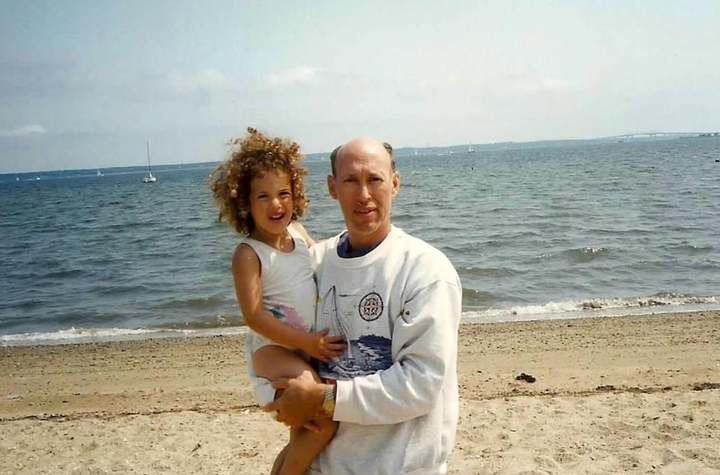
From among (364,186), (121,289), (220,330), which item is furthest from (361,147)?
(121,289)

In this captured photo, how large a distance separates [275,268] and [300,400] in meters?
0.62

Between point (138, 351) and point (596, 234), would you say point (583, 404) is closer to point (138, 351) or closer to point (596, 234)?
point (138, 351)

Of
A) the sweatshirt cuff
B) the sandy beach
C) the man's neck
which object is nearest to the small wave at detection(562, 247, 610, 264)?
the sandy beach

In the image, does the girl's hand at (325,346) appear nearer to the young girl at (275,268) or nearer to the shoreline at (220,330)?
the young girl at (275,268)

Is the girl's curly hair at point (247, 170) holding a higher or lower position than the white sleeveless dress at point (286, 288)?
higher

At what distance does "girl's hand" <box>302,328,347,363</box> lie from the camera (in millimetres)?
2205

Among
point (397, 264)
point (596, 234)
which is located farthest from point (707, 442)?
point (596, 234)

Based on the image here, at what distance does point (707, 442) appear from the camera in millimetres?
5156

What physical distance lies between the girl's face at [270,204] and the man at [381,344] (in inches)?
17.8

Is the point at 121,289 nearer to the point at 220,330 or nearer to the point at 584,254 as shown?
the point at 220,330

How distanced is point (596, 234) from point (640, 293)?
702cm

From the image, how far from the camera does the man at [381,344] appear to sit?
2.04 metres

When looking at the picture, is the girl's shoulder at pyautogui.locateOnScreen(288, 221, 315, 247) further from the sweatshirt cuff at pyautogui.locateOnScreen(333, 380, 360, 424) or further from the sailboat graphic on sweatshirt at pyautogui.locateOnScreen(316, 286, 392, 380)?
the sweatshirt cuff at pyautogui.locateOnScreen(333, 380, 360, 424)

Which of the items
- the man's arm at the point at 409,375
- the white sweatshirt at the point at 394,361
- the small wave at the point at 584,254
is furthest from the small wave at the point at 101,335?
the man's arm at the point at 409,375
